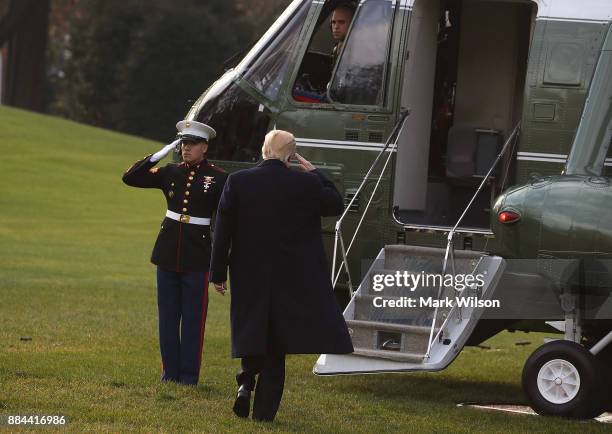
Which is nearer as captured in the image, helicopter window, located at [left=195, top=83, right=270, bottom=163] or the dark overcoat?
the dark overcoat

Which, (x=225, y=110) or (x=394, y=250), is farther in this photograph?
(x=225, y=110)

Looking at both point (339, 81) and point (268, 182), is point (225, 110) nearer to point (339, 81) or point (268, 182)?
point (339, 81)

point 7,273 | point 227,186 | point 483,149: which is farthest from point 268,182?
point 7,273

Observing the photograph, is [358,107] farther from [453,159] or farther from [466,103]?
[466,103]

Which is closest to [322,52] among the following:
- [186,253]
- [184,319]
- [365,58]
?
[365,58]

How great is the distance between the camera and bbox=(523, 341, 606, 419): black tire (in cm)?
816

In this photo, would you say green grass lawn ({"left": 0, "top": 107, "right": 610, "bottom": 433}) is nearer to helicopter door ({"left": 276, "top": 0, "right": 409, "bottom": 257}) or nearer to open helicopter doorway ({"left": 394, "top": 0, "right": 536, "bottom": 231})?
helicopter door ({"left": 276, "top": 0, "right": 409, "bottom": 257})

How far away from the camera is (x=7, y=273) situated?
17.0 meters

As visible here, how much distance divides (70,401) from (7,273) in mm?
9551

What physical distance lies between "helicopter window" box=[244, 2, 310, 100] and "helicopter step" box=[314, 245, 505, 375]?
1.69 metres

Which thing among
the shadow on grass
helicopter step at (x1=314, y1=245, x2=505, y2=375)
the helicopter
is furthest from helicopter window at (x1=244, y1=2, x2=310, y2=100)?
the shadow on grass

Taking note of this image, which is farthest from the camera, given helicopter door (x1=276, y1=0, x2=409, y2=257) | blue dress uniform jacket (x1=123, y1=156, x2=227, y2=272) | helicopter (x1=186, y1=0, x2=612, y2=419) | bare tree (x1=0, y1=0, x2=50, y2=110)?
bare tree (x1=0, y1=0, x2=50, y2=110)

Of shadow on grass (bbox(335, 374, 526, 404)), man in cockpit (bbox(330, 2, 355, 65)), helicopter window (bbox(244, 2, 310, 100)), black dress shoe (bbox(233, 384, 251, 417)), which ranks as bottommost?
shadow on grass (bbox(335, 374, 526, 404))

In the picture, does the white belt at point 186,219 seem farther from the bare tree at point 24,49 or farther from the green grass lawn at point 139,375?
the bare tree at point 24,49
